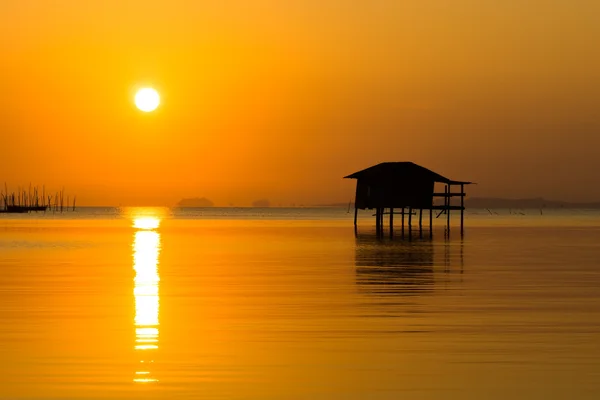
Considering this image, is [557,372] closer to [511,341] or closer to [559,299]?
[511,341]

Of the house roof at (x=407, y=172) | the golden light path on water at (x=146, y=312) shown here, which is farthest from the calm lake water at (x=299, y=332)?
the house roof at (x=407, y=172)

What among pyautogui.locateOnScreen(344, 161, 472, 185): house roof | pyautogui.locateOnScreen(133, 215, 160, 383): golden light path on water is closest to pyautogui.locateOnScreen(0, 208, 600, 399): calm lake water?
pyautogui.locateOnScreen(133, 215, 160, 383): golden light path on water

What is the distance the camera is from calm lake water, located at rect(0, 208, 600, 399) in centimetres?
1128

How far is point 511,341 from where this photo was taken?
14.7 m

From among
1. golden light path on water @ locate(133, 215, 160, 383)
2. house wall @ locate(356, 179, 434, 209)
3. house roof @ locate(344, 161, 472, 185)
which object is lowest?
golden light path on water @ locate(133, 215, 160, 383)

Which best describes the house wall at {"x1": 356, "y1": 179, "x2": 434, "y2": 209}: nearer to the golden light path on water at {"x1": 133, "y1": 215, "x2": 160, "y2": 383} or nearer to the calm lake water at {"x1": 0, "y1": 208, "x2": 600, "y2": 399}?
the golden light path on water at {"x1": 133, "y1": 215, "x2": 160, "y2": 383}

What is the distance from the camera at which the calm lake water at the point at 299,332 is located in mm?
11281

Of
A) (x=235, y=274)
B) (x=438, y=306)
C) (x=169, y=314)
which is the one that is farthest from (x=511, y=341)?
(x=235, y=274)

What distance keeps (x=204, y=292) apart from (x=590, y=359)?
38.7 feet

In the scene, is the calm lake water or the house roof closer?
the calm lake water

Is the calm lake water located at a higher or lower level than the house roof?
lower

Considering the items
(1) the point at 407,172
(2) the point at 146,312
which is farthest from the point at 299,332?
(1) the point at 407,172

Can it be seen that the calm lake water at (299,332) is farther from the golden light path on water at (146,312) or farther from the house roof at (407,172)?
the house roof at (407,172)

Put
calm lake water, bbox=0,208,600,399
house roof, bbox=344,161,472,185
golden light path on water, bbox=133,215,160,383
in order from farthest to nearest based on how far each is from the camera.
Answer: house roof, bbox=344,161,472,185 → golden light path on water, bbox=133,215,160,383 → calm lake water, bbox=0,208,600,399
